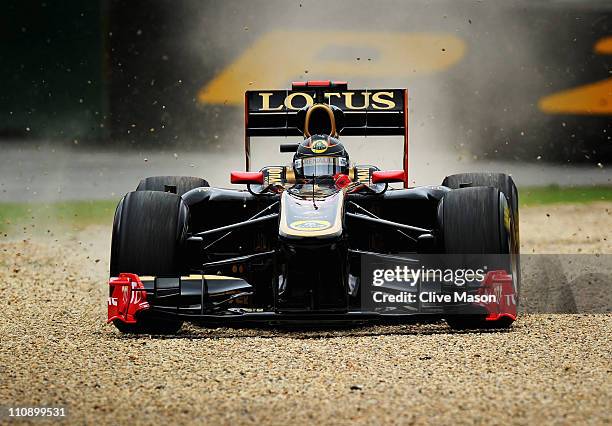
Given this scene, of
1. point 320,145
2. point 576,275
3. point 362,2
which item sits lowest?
point 576,275

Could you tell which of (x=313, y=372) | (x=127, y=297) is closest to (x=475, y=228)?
(x=313, y=372)

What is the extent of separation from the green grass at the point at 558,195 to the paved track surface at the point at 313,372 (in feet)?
43.7

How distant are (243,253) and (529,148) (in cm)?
1453

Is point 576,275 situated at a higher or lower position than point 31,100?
lower

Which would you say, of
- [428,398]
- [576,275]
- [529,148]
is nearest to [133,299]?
[428,398]

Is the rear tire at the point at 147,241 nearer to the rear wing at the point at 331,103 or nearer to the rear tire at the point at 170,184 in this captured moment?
the rear tire at the point at 170,184

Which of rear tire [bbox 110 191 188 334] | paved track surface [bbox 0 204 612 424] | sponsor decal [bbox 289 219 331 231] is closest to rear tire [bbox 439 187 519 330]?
paved track surface [bbox 0 204 612 424]

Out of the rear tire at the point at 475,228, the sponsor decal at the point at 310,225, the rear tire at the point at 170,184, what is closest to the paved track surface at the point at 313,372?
the rear tire at the point at 475,228

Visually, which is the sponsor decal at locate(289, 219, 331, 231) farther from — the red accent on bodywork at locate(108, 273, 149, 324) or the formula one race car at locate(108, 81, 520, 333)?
the red accent on bodywork at locate(108, 273, 149, 324)

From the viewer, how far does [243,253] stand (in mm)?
11750

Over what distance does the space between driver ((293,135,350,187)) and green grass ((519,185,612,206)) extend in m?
13.5

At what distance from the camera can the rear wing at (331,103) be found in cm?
1377

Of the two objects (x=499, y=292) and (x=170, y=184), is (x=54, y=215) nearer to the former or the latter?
(x=170, y=184)

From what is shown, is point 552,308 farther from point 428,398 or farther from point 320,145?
point 428,398
